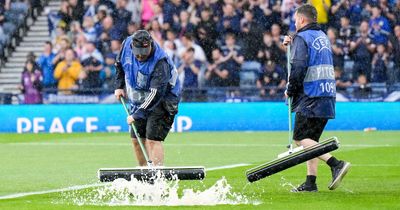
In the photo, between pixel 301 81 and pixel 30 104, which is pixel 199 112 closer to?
pixel 30 104

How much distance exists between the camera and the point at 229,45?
1061 inches

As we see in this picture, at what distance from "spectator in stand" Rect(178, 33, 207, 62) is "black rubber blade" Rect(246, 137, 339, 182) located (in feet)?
48.4

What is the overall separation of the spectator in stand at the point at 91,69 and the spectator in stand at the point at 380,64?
266 inches

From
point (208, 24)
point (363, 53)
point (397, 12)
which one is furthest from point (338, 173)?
point (208, 24)

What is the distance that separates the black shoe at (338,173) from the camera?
490 inches

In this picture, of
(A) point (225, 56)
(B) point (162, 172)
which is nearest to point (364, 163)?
(B) point (162, 172)

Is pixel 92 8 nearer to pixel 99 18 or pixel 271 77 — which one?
pixel 99 18

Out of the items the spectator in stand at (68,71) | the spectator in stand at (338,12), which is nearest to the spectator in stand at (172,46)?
the spectator in stand at (68,71)

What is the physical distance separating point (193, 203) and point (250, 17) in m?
16.2

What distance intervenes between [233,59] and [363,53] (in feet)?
10.2

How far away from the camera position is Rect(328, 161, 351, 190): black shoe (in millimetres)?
12442

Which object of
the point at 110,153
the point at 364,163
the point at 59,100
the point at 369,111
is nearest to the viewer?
the point at 364,163

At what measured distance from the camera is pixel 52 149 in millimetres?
20797

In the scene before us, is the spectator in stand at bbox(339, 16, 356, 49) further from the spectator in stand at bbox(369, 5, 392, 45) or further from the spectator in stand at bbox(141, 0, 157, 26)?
the spectator in stand at bbox(141, 0, 157, 26)
